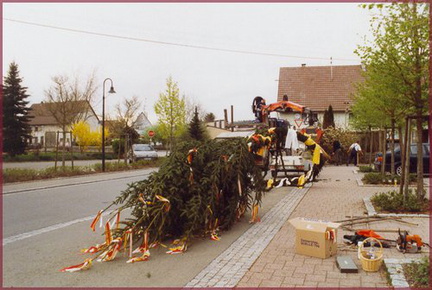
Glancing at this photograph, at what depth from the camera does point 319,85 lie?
42125 millimetres

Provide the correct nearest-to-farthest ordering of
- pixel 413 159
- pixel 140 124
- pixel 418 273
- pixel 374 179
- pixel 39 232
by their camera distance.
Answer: pixel 418 273
pixel 39 232
pixel 374 179
pixel 413 159
pixel 140 124

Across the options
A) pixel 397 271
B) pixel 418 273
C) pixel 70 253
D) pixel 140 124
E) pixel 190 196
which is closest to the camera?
pixel 418 273

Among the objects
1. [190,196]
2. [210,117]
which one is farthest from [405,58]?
[210,117]

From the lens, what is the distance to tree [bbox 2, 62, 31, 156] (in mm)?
42188

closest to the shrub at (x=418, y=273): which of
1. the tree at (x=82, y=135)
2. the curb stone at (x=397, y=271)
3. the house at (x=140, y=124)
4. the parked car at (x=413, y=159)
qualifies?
the curb stone at (x=397, y=271)

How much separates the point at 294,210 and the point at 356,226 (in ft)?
7.86

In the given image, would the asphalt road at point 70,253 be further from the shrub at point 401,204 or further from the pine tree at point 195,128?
the pine tree at point 195,128

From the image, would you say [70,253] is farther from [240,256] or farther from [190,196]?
[240,256]

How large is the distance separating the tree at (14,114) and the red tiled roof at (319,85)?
26.7m

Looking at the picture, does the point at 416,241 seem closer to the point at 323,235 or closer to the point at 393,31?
the point at 323,235

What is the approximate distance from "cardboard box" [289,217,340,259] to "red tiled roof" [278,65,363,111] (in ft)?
114

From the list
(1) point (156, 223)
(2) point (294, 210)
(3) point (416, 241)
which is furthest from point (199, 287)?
(2) point (294, 210)

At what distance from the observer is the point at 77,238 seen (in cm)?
757

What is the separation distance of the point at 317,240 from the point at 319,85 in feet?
125
